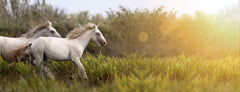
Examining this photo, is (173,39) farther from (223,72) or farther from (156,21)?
(223,72)

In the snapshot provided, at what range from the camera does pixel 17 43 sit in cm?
579

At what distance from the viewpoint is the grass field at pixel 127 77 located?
11.7ft

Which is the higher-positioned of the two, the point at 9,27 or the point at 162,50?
the point at 9,27

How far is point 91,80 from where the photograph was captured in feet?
16.6

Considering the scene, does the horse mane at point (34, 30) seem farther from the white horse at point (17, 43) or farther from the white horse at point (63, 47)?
the white horse at point (63, 47)

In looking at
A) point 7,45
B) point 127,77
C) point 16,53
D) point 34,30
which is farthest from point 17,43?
point 127,77

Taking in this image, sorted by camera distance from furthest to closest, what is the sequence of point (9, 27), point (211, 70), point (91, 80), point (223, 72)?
1. point (9, 27)
2. point (211, 70)
3. point (223, 72)
4. point (91, 80)

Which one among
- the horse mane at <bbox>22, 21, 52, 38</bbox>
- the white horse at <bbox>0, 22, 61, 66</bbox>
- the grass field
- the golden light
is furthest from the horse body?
the golden light

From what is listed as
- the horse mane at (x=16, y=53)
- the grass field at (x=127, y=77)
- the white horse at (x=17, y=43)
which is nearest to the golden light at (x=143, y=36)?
the grass field at (x=127, y=77)

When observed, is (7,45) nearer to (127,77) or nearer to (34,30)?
(34,30)

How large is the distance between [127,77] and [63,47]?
1640mm

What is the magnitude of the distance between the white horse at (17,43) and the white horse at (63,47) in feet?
1.14

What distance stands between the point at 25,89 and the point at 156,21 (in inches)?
406

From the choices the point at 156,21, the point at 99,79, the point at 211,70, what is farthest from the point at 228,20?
the point at 99,79
